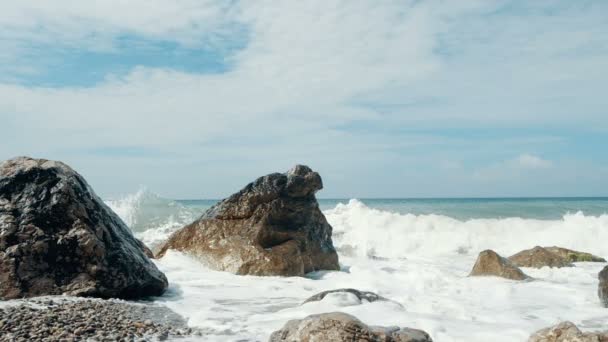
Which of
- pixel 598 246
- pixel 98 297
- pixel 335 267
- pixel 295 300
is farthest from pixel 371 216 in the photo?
pixel 98 297

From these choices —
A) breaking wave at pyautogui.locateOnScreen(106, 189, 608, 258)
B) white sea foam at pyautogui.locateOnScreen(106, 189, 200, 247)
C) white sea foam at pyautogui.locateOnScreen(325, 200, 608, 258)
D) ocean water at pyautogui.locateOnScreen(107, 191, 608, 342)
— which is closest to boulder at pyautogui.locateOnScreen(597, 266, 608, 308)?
ocean water at pyautogui.locateOnScreen(107, 191, 608, 342)

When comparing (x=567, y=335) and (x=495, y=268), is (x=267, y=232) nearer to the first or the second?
(x=495, y=268)

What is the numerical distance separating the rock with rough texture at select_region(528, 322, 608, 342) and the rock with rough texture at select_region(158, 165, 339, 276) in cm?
535

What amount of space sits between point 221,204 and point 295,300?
4103 millimetres

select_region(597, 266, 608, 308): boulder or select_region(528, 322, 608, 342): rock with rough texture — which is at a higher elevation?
select_region(528, 322, 608, 342): rock with rough texture

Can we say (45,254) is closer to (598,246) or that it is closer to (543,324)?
(543,324)

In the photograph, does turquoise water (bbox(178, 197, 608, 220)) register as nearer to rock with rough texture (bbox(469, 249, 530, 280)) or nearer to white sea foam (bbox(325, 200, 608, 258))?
white sea foam (bbox(325, 200, 608, 258))

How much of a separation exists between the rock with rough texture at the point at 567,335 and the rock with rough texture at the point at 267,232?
5.35 metres

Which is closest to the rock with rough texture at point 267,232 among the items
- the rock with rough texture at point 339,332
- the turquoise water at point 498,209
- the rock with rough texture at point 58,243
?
the rock with rough texture at point 58,243

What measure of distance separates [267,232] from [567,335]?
21.0 ft

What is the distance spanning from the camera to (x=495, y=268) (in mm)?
9836

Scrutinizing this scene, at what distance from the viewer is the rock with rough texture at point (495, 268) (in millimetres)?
9711

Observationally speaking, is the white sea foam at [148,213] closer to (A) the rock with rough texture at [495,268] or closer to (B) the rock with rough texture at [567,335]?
(A) the rock with rough texture at [495,268]

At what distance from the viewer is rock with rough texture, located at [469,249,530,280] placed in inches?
382
